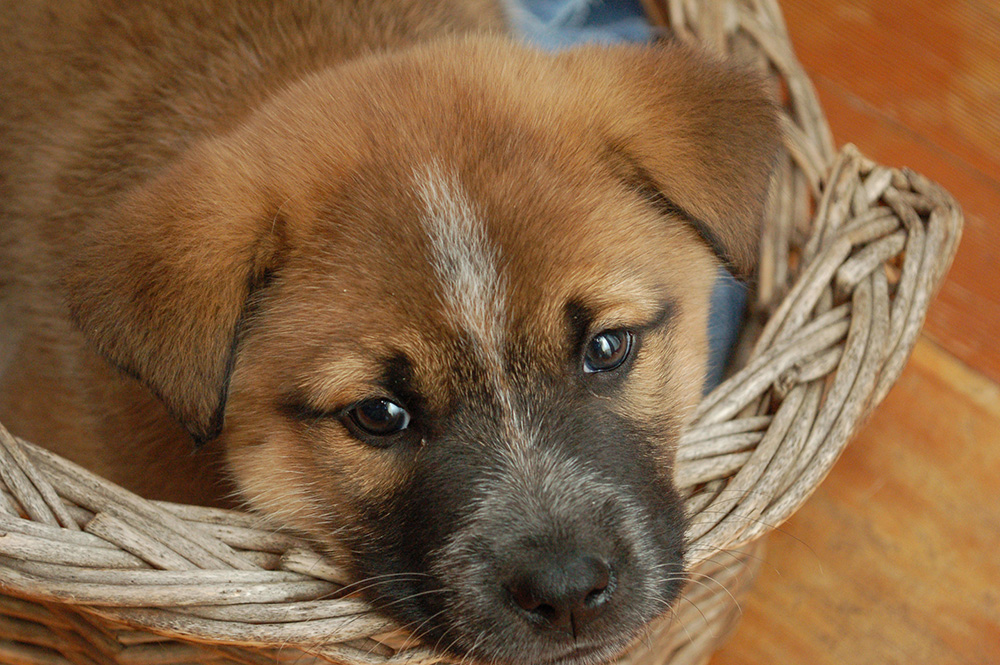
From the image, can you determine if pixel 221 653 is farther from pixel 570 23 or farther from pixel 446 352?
pixel 570 23

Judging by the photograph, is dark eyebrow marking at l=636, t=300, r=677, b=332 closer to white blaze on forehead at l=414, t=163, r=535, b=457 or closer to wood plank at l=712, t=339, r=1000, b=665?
white blaze on forehead at l=414, t=163, r=535, b=457

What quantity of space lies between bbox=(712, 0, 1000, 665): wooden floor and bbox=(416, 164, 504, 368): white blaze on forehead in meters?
1.36

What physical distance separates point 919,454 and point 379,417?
1.97 m

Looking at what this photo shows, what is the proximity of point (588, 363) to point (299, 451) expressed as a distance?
0.61 m

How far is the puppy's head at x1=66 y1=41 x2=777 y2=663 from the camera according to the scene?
5.96ft

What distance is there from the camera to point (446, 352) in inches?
71.3

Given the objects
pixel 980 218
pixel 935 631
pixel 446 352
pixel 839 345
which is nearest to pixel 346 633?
pixel 446 352

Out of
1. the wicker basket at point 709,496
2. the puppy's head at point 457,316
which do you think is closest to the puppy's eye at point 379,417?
the puppy's head at point 457,316

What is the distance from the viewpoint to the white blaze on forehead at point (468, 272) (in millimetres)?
1803

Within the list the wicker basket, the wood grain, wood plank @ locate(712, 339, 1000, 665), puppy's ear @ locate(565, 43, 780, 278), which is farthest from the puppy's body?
wood plank @ locate(712, 339, 1000, 665)

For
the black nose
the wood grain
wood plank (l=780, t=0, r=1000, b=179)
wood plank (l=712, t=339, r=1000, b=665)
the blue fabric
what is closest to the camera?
the black nose

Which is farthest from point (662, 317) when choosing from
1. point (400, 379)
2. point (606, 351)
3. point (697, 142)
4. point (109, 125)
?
point (109, 125)

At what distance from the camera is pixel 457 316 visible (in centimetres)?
180

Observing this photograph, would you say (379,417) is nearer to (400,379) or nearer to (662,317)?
(400,379)
